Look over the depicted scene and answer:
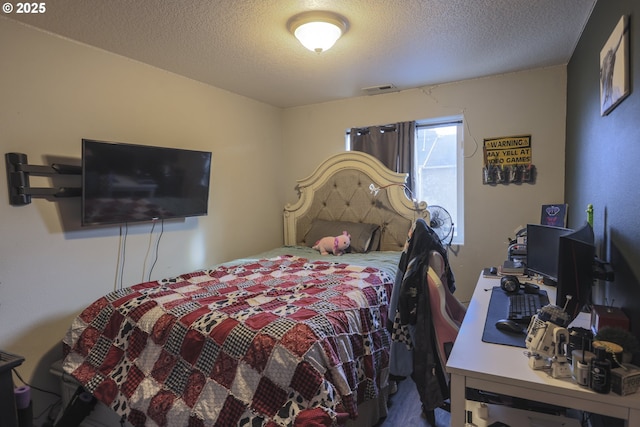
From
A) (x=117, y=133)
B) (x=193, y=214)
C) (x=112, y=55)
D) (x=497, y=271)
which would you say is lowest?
(x=497, y=271)

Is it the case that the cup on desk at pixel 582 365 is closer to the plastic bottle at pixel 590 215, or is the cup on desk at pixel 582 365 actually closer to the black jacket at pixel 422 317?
the black jacket at pixel 422 317

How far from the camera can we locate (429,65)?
2861 mm

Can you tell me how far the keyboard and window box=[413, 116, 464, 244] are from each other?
5.23ft

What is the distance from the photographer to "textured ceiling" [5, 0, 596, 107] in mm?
1943

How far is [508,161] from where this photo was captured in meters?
3.13

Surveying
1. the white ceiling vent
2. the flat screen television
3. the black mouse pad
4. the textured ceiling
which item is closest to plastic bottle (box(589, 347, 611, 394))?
the black mouse pad

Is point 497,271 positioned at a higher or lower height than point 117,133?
lower

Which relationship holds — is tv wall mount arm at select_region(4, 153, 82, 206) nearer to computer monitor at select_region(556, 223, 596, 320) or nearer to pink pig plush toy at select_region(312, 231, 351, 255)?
pink pig plush toy at select_region(312, 231, 351, 255)

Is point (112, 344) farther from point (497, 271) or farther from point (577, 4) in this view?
point (577, 4)

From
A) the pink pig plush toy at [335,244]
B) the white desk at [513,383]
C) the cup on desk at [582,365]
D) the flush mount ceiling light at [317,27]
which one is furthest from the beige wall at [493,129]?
the cup on desk at [582,365]

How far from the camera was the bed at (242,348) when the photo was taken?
1481mm

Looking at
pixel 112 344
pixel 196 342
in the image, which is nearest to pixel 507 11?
pixel 196 342

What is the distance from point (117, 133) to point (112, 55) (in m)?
0.54

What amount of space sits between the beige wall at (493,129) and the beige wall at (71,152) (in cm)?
187
